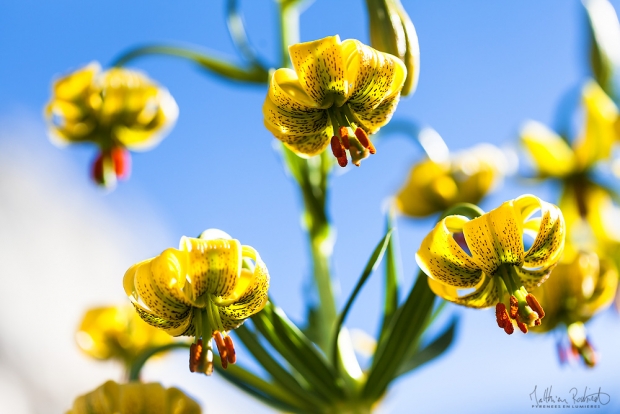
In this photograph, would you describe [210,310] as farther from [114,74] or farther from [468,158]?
[468,158]

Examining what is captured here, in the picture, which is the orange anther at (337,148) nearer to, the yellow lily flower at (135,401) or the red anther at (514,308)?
the red anther at (514,308)

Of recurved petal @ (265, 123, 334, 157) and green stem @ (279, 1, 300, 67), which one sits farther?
green stem @ (279, 1, 300, 67)

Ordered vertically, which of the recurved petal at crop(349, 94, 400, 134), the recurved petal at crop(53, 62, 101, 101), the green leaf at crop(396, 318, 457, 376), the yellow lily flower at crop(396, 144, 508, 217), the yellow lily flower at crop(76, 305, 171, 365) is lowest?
the yellow lily flower at crop(396, 144, 508, 217)

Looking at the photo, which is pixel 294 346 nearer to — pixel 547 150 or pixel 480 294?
pixel 480 294

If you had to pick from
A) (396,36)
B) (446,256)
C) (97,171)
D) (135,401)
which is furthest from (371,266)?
(97,171)

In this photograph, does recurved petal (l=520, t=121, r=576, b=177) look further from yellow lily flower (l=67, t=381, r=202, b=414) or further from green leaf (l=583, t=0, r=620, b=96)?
yellow lily flower (l=67, t=381, r=202, b=414)

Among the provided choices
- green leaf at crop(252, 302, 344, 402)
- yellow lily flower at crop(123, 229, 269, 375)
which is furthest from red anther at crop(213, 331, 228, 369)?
green leaf at crop(252, 302, 344, 402)

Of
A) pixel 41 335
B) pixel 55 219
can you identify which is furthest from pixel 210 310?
pixel 55 219
